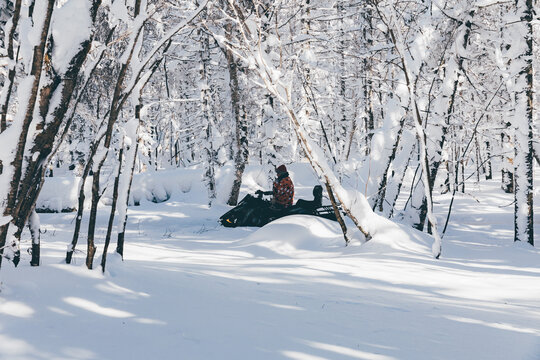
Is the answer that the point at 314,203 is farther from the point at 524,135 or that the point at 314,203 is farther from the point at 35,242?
the point at 35,242

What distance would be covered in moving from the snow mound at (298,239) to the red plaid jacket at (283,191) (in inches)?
59.6

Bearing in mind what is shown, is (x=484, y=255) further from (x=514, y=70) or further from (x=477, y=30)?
(x=477, y=30)

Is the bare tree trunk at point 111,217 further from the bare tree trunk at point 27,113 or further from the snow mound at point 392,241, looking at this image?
the snow mound at point 392,241

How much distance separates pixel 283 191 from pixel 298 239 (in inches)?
93.2

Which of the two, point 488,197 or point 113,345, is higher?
point 488,197

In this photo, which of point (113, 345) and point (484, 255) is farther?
point (484, 255)

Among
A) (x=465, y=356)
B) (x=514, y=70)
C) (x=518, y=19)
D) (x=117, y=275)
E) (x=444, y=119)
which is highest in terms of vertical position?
(x=518, y=19)

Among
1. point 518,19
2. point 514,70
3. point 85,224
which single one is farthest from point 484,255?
point 85,224

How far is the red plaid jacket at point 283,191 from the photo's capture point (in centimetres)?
992

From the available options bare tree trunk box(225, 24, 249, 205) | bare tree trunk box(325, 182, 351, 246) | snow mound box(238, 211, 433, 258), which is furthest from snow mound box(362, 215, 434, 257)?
bare tree trunk box(225, 24, 249, 205)

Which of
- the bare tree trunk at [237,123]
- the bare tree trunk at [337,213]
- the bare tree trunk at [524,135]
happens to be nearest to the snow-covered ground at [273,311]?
the bare tree trunk at [337,213]

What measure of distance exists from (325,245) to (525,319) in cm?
435

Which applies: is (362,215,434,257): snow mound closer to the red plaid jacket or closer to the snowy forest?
the snowy forest

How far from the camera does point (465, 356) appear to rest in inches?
94.7
